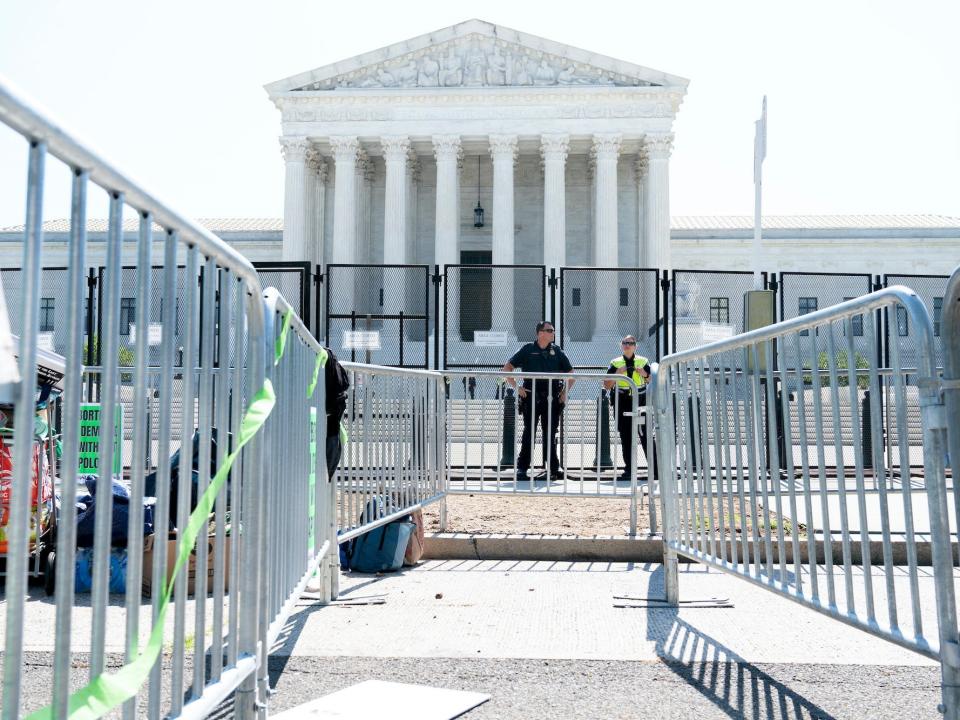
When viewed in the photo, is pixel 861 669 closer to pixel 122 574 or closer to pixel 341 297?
pixel 122 574

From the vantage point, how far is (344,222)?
42.8m

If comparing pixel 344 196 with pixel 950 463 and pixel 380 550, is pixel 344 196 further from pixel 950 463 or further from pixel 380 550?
pixel 950 463

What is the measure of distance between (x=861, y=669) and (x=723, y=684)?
0.63 metres

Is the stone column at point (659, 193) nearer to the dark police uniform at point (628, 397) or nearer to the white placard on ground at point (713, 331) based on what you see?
the white placard on ground at point (713, 331)

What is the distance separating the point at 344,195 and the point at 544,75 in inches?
416

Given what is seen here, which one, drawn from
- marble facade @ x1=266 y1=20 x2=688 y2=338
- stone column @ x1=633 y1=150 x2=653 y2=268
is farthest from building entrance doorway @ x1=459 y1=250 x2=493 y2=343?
stone column @ x1=633 y1=150 x2=653 y2=268

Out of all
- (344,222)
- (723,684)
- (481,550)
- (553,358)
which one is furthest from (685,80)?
(723,684)

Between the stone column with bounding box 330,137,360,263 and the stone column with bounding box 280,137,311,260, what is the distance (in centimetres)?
147

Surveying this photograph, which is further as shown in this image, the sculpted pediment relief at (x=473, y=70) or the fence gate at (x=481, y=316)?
the sculpted pediment relief at (x=473, y=70)

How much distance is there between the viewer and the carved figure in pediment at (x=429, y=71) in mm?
43125

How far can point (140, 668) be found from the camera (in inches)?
74.5

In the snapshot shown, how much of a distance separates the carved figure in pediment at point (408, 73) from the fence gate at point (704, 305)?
84.2 ft

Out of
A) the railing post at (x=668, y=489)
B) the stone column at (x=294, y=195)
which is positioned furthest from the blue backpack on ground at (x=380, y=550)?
the stone column at (x=294, y=195)

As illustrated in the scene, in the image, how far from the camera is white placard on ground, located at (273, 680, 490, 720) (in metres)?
3.21
